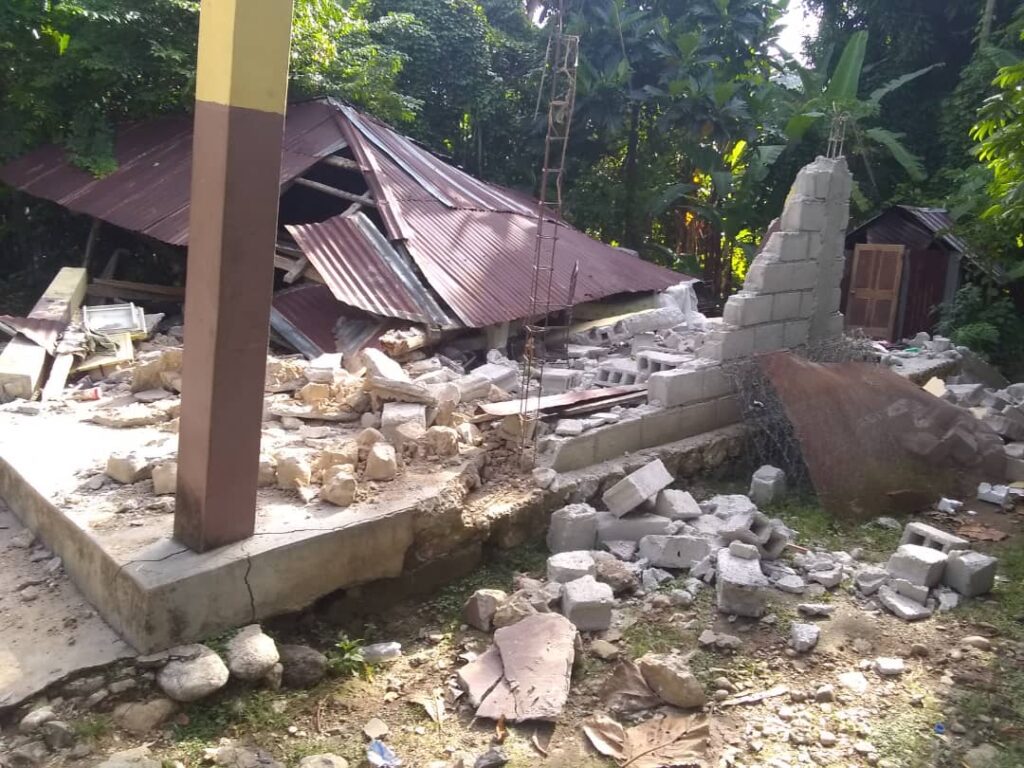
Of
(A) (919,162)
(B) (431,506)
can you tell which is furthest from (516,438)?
(A) (919,162)

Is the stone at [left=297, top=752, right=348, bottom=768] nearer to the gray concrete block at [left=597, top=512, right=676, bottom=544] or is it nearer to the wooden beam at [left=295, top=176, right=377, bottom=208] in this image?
the gray concrete block at [left=597, top=512, right=676, bottom=544]

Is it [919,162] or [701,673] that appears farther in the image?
[919,162]

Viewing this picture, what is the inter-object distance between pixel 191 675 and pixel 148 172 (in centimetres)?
842

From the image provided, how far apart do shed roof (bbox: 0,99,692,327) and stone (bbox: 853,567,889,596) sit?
14.1ft

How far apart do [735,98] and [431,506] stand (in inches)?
490

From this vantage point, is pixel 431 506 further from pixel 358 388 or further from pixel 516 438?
pixel 358 388

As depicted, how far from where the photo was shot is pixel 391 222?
29.2 ft

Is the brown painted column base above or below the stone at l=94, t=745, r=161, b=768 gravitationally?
above

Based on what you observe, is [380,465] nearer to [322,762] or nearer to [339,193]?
[322,762]

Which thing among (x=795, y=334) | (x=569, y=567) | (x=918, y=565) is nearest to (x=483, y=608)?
(x=569, y=567)

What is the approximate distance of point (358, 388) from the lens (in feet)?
20.6

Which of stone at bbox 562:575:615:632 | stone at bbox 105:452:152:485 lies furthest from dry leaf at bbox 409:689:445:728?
stone at bbox 105:452:152:485

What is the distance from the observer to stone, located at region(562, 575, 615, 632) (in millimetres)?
4703

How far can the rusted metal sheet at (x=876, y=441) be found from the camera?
21.0ft
